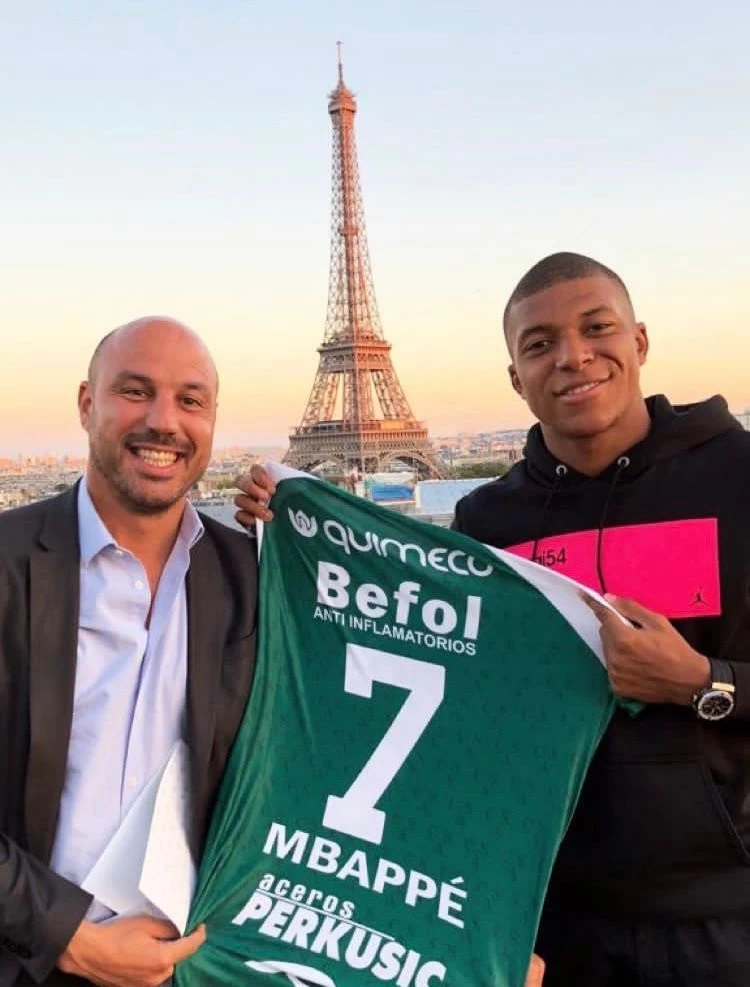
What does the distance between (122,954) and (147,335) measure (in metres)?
1.55

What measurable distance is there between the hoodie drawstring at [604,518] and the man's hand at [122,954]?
4.67 ft

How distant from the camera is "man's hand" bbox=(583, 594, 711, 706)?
7.73ft

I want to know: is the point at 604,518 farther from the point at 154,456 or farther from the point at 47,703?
the point at 47,703

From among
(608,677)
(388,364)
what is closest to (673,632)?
(608,677)

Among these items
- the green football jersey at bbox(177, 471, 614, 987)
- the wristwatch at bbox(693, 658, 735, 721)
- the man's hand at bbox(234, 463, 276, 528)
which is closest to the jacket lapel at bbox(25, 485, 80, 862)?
the green football jersey at bbox(177, 471, 614, 987)

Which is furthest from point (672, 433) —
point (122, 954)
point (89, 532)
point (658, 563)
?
point (122, 954)

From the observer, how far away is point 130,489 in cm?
Result: 259

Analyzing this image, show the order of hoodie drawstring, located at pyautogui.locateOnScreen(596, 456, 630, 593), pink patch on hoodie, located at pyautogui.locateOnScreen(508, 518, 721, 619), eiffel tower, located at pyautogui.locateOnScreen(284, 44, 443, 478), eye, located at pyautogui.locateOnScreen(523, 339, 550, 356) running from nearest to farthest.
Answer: pink patch on hoodie, located at pyautogui.locateOnScreen(508, 518, 721, 619) < hoodie drawstring, located at pyautogui.locateOnScreen(596, 456, 630, 593) < eye, located at pyautogui.locateOnScreen(523, 339, 550, 356) < eiffel tower, located at pyautogui.locateOnScreen(284, 44, 443, 478)

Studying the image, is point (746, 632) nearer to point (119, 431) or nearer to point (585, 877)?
point (585, 877)

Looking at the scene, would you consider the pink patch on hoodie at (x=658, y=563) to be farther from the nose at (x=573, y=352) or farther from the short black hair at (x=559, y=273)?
the short black hair at (x=559, y=273)

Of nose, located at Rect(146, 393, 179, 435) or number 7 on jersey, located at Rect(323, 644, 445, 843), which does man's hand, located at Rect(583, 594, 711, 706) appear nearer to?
number 7 on jersey, located at Rect(323, 644, 445, 843)

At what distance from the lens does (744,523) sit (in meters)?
2.55

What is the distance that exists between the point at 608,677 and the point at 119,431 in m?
1.44

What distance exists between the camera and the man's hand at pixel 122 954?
2260 millimetres
